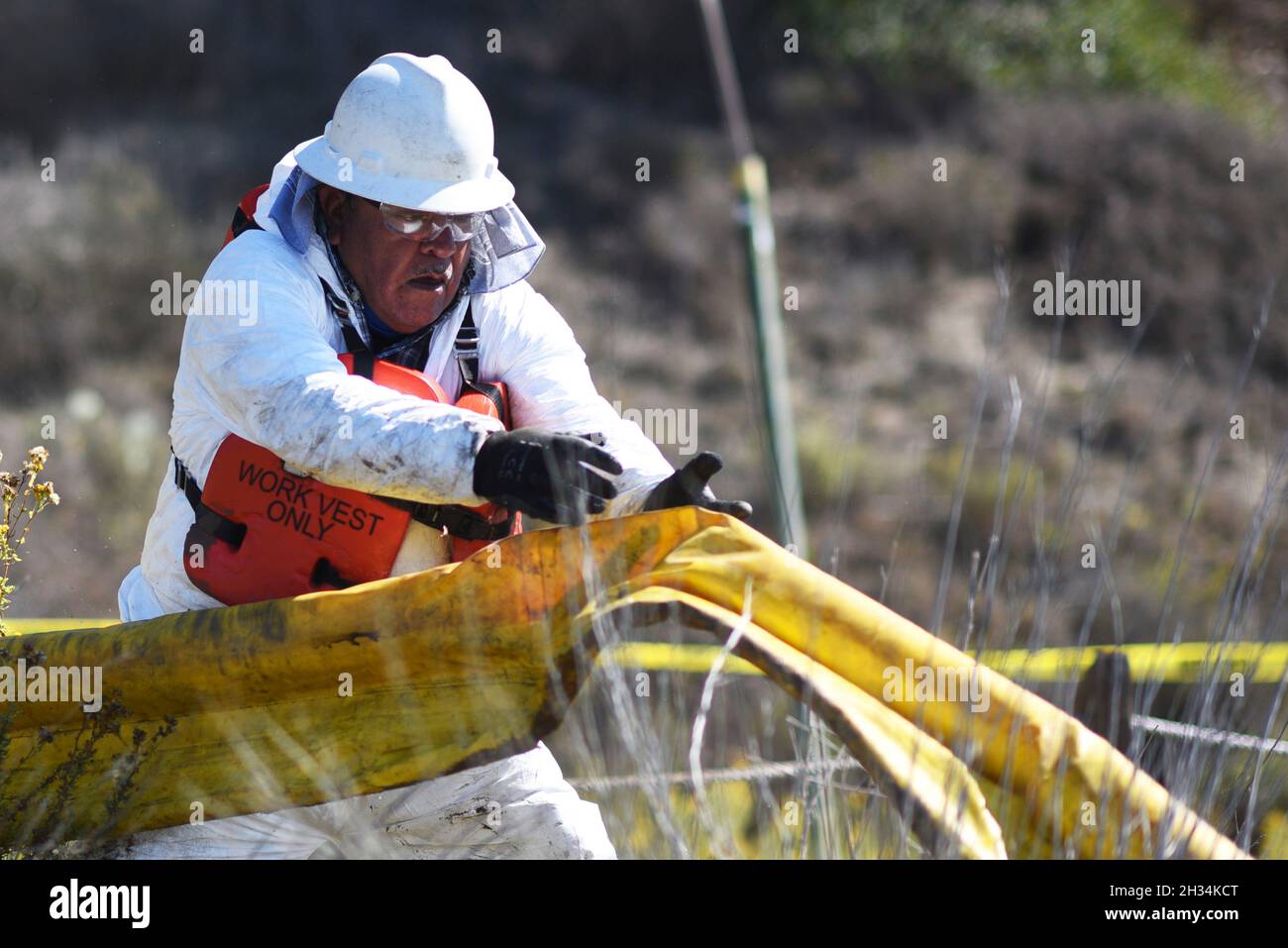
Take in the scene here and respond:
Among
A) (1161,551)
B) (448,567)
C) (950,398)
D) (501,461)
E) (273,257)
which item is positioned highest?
(273,257)

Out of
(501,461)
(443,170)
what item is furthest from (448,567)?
(443,170)

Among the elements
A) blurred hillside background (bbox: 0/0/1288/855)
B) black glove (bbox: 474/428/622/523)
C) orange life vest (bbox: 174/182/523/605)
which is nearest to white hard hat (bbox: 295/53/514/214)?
orange life vest (bbox: 174/182/523/605)

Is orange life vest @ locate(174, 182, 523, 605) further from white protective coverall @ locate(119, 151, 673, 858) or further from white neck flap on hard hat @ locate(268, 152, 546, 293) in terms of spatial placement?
white neck flap on hard hat @ locate(268, 152, 546, 293)

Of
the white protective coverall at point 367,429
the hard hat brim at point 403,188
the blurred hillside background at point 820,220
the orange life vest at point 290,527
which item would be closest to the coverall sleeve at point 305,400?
the white protective coverall at point 367,429

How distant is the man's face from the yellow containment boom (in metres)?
0.78

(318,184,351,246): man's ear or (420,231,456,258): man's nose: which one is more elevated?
(318,184,351,246): man's ear

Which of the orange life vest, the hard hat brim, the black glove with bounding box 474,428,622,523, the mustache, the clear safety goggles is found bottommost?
the orange life vest

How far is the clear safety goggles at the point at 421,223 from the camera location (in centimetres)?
399

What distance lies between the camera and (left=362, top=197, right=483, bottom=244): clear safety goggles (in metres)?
3.99

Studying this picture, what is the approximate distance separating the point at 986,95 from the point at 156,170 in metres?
11.9

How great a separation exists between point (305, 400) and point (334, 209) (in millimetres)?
740

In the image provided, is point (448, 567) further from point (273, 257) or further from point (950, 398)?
point (950, 398)

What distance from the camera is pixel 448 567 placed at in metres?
3.65

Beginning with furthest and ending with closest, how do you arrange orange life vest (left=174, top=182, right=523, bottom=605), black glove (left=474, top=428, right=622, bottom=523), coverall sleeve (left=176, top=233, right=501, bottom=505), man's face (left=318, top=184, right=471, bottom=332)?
man's face (left=318, top=184, right=471, bottom=332)
orange life vest (left=174, top=182, right=523, bottom=605)
coverall sleeve (left=176, top=233, right=501, bottom=505)
black glove (left=474, top=428, right=622, bottom=523)
